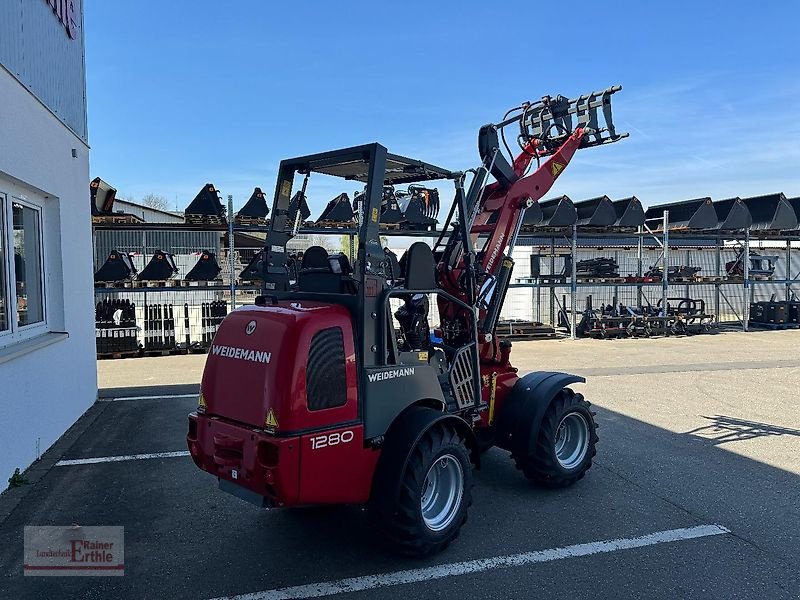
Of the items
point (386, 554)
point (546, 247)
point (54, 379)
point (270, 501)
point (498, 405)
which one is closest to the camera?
point (270, 501)

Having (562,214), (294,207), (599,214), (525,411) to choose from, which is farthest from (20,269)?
(599,214)

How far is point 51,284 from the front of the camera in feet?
24.1

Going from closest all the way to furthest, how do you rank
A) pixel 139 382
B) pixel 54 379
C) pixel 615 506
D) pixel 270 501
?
1. pixel 270 501
2. pixel 615 506
3. pixel 54 379
4. pixel 139 382

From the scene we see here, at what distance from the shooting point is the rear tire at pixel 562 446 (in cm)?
524

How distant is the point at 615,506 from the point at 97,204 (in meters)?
12.0

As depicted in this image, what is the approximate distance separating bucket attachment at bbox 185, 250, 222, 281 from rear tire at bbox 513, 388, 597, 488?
10.7 meters

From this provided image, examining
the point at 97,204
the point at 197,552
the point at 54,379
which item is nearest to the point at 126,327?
the point at 97,204

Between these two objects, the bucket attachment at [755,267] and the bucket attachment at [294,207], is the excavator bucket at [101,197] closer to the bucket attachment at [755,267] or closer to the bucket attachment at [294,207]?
the bucket attachment at [294,207]

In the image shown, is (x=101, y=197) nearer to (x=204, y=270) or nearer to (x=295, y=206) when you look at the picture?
(x=204, y=270)

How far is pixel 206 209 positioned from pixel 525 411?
1092 centimetres

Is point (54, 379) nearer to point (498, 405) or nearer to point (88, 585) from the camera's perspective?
point (88, 585)

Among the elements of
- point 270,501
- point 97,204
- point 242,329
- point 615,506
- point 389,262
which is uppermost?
point 97,204

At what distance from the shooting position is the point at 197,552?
4227 millimetres

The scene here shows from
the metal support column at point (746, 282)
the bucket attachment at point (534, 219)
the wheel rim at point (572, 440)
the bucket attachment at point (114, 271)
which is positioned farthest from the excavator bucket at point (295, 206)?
the metal support column at point (746, 282)
